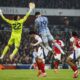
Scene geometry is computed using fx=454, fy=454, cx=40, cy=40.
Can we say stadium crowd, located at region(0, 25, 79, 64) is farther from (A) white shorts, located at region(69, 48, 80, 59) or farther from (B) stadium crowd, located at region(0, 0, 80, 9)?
(A) white shorts, located at region(69, 48, 80, 59)

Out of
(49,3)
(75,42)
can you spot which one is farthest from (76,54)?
(49,3)

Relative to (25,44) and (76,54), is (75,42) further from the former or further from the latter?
(25,44)

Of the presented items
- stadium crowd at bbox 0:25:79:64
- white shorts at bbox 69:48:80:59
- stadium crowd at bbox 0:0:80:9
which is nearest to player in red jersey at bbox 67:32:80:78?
white shorts at bbox 69:48:80:59

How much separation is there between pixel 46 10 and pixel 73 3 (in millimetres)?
2167

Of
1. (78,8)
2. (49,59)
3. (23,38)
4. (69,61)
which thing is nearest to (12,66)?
(49,59)

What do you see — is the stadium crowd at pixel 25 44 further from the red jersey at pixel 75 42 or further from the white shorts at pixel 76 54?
the white shorts at pixel 76 54

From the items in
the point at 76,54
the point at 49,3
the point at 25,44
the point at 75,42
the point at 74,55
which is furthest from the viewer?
the point at 49,3

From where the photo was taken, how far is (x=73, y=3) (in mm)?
34469

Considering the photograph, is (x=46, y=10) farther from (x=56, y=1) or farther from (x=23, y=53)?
(x=23, y=53)

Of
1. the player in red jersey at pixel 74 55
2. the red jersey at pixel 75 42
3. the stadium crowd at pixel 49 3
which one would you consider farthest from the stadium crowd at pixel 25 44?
the player in red jersey at pixel 74 55

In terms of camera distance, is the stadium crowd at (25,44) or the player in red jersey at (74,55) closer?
the player in red jersey at (74,55)

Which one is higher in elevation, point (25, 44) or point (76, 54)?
point (76, 54)

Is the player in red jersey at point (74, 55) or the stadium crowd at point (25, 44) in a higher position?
the player in red jersey at point (74, 55)

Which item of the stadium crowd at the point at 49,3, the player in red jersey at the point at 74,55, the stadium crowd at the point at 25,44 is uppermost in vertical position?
the stadium crowd at the point at 49,3
